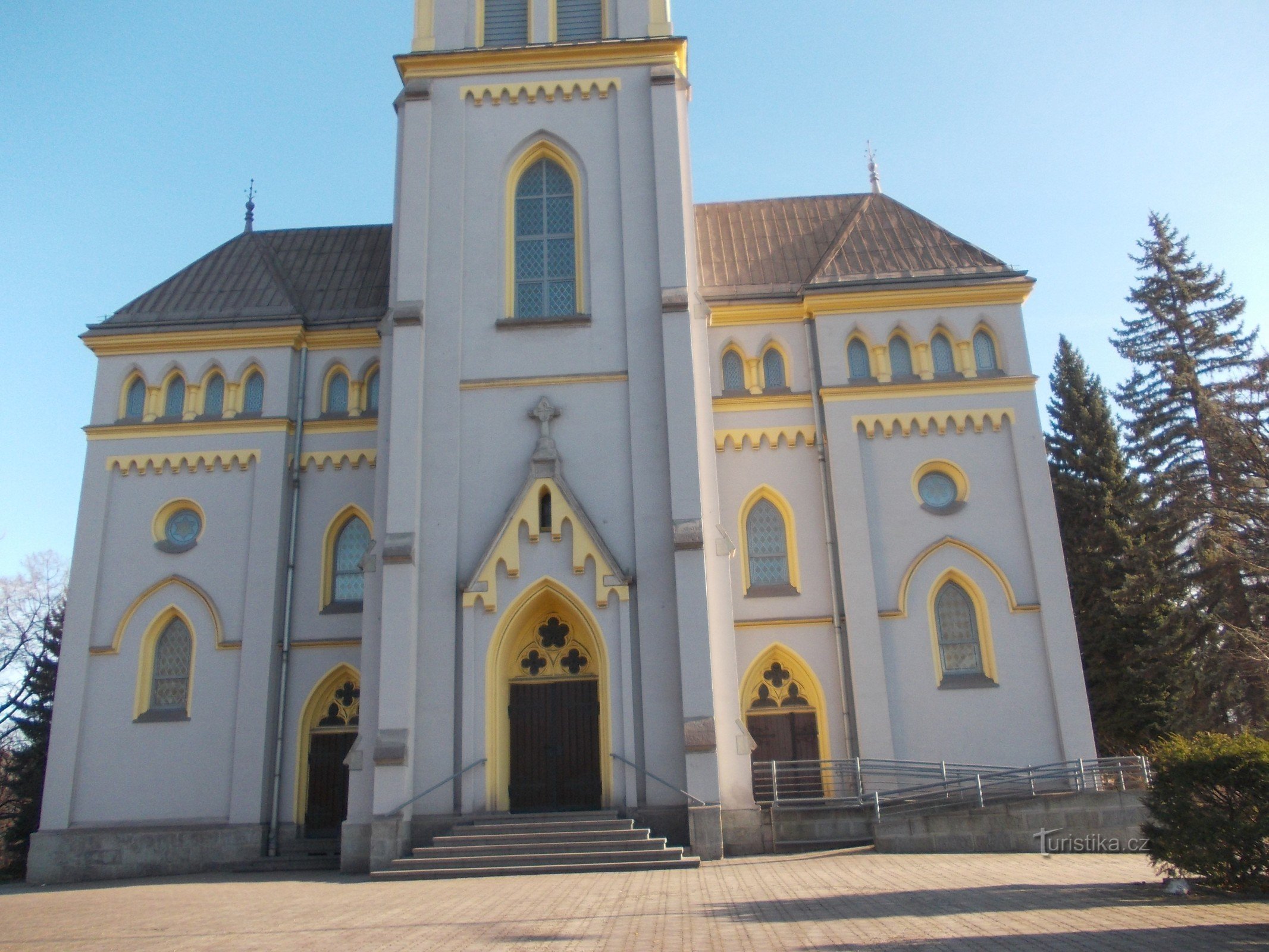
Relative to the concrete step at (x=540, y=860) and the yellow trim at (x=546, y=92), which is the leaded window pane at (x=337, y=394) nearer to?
the yellow trim at (x=546, y=92)

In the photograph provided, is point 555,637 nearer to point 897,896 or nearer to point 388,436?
point 388,436

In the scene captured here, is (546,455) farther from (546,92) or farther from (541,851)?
(546,92)

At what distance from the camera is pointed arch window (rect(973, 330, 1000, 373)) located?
2147 cm

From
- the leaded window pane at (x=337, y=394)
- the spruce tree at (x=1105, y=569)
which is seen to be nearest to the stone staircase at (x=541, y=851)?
the leaded window pane at (x=337, y=394)

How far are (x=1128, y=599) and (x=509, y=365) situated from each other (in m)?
18.2

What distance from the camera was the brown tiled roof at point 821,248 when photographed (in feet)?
72.6

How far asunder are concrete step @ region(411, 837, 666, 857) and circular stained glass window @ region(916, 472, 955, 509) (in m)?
9.81

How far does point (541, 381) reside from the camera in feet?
60.0

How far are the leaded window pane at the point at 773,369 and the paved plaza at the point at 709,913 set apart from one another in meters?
10.7

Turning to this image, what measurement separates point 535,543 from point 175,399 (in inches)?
→ 411

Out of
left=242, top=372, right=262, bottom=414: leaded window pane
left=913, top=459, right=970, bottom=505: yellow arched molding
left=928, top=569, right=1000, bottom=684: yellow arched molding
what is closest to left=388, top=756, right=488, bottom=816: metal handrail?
left=928, top=569, right=1000, bottom=684: yellow arched molding

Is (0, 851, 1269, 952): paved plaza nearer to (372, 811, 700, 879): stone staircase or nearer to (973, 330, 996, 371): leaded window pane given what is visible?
(372, 811, 700, 879): stone staircase

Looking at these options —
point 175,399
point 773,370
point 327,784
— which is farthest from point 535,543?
point 175,399

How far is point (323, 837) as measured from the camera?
64.3 ft
